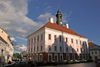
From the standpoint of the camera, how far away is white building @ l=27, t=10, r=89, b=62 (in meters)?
35.1

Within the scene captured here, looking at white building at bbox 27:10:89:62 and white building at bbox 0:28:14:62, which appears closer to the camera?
white building at bbox 0:28:14:62

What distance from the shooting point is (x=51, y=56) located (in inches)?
1382

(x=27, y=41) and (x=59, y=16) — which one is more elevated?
(x=59, y=16)

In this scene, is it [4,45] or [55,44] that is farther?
[55,44]

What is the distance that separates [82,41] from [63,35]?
14.4m

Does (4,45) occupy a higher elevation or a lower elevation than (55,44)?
lower

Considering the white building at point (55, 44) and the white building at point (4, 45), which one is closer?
the white building at point (4, 45)

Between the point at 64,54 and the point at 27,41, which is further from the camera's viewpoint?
the point at 27,41

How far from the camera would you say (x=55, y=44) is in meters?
37.5

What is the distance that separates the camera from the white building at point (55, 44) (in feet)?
115

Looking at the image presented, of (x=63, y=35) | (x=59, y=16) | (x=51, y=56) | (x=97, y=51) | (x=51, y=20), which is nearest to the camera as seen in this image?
(x=51, y=56)

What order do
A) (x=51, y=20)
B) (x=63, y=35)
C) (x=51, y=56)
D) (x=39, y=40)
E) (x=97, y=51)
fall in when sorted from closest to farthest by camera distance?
(x=51, y=56) → (x=39, y=40) → (x=63, y=35) → (x=51, y=20) → (x=97, y=51)

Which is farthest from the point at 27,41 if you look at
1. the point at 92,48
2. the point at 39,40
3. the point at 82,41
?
the point at 92,48

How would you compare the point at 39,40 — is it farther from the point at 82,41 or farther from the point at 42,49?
the point at 82,41
